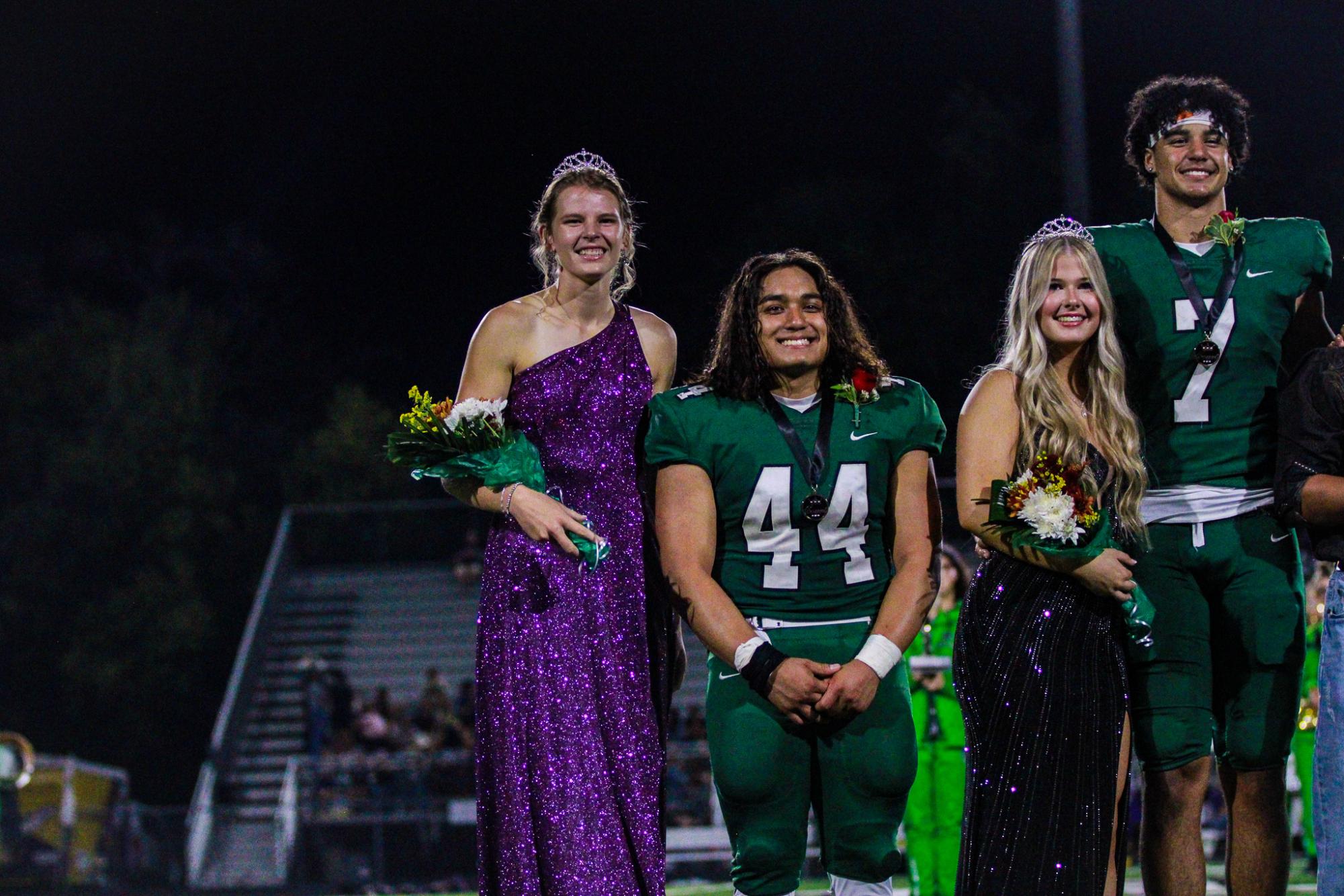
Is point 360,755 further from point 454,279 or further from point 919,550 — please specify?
point 454,279

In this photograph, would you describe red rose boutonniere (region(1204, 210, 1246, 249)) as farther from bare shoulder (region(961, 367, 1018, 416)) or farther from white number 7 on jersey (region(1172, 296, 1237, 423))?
bare shoulder (region(961, 367, 1018, 416))

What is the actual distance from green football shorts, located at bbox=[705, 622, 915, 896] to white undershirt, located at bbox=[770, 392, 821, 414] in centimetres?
62

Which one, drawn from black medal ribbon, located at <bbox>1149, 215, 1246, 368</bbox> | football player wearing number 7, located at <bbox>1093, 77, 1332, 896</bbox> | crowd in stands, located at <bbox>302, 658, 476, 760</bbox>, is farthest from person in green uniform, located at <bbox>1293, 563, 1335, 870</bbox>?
crowd in stands, located at <bbox>302, 658, 476, 760</bbox>

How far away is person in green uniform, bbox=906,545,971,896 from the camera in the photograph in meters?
7.88

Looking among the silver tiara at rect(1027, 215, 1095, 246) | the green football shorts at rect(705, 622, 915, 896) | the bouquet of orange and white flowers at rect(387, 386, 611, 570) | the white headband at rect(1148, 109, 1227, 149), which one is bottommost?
the green football shorts at rect(705, 622, 915, 896)

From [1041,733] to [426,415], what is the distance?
194 centimetres

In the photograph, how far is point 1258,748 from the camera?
14.6 feet

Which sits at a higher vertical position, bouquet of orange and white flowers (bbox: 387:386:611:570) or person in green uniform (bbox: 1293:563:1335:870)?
bouquet of orange and white flowers (bbox: 387:386:611:570)

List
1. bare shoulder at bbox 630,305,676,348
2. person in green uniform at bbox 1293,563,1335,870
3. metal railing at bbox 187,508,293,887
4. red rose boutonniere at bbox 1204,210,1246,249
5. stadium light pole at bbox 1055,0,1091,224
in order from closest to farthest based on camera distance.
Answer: red rose boutonniere at bbox 1204,210,1246,249 < bare shoulder at bbox 630,305,676,348 < person in green uniform at bbox 1293,563,1335,870 < stadium light pole at bbox 1055,0,1091,224 < metal railing at bbox 187,508,293,887

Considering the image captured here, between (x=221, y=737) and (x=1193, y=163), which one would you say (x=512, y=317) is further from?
(x=221, y=737)

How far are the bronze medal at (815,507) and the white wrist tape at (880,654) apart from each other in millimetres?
343

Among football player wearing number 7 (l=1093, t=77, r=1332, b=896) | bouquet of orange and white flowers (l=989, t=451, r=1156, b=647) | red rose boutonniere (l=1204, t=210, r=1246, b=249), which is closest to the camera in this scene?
bouquet of orange and white flowers (l=989, t=451, r=1156, b=647)

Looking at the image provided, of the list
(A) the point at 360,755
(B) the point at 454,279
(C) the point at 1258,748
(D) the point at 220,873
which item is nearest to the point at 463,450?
(C) the point at 1258,748

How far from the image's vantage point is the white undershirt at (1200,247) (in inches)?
186
